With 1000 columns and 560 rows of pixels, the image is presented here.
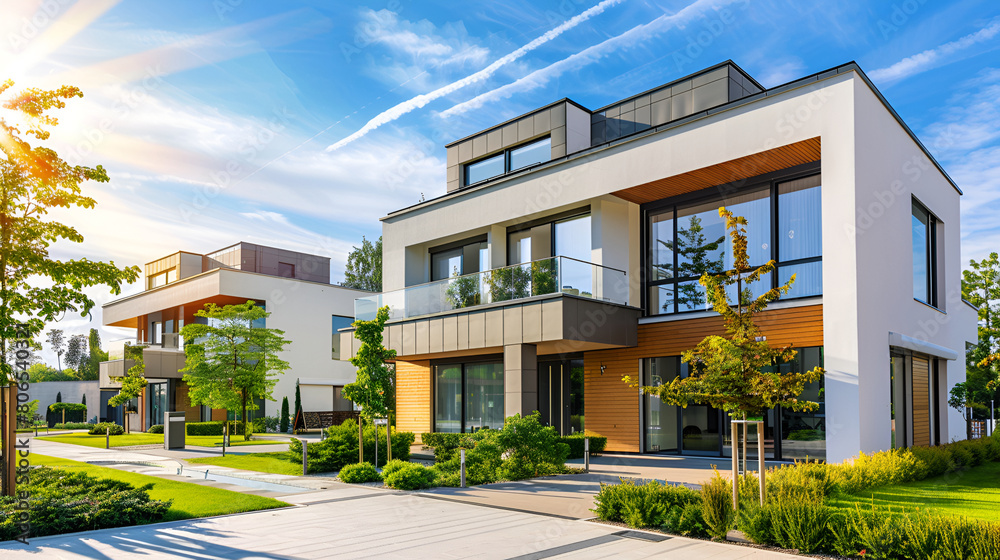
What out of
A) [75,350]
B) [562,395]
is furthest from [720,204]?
[75,350]

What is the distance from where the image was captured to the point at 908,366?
65.6 ft

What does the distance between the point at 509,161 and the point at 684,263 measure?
28.5ft

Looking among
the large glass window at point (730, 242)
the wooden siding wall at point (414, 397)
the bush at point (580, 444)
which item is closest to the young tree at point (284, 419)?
the wooden siding wall at point (414, 397)

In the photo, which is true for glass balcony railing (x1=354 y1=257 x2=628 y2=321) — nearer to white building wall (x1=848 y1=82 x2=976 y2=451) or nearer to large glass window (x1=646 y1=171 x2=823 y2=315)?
large glass window (x1=646 y1=171 x2=823 y2=315)

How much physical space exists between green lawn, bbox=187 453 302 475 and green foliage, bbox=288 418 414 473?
432 millimetres

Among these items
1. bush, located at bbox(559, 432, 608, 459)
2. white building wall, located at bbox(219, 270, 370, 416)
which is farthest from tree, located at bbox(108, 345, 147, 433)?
bush, located at bbox(559, 432, 608, 459)

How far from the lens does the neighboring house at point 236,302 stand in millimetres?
40750

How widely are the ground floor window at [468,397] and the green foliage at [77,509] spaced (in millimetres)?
13818

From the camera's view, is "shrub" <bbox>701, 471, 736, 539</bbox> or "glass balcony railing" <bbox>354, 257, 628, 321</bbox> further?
"glass balcony railing" <bbox>354, 257, 628, 321</bbox>

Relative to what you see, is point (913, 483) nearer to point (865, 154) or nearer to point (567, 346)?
point (865, 154)

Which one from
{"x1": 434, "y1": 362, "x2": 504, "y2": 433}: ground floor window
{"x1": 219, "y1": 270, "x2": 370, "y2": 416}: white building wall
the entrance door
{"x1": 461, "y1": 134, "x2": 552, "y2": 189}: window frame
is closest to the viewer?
the entrance door

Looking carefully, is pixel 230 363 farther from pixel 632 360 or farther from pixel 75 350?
pixel 75 350

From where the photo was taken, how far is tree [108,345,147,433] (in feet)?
119

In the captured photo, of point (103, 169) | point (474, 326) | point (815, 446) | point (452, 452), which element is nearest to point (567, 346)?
point (474, 326)
